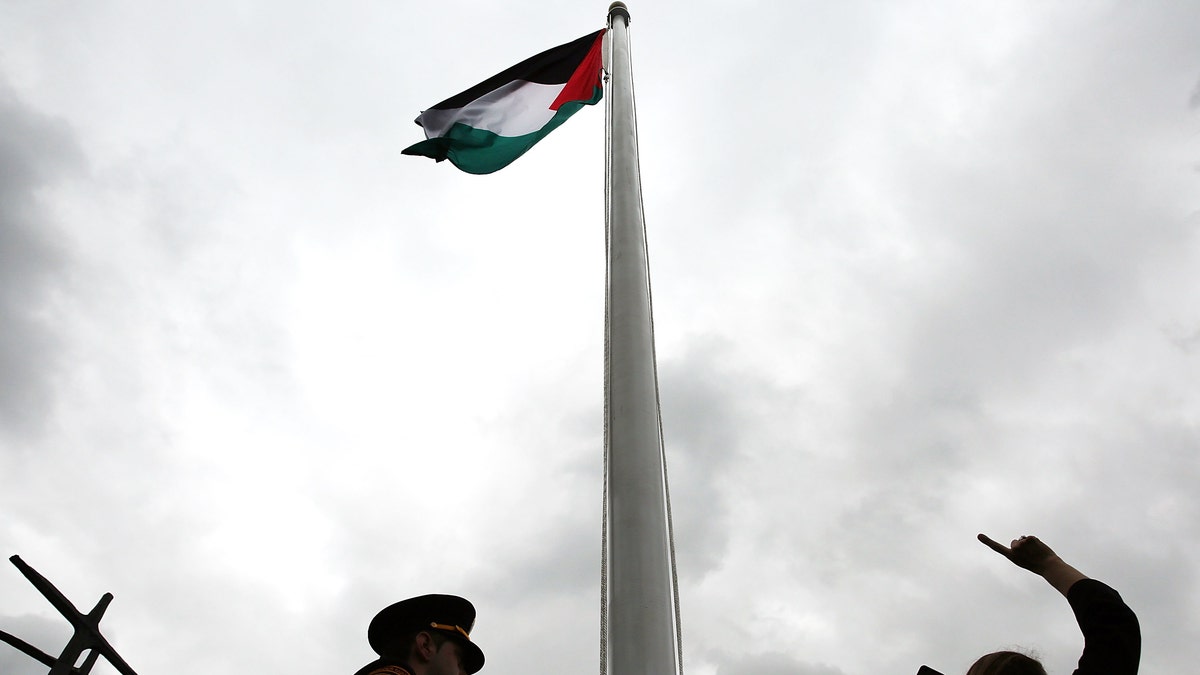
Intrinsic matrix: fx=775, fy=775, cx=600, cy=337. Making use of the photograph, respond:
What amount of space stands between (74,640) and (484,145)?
747 cm

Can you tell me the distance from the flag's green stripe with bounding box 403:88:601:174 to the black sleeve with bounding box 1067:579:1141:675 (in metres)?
9.17

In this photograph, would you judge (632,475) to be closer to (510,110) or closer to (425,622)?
(425,622)

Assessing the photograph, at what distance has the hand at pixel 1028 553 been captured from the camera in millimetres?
3156

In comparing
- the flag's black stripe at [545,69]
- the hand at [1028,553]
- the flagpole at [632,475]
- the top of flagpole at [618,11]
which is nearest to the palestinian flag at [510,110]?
the flag's black stripe at [545,69]

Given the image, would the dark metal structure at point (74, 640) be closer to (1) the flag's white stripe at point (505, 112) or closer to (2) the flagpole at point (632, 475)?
(2) the flagpole at point (632, 475)

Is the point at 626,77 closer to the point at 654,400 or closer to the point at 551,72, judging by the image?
the point at 551,72

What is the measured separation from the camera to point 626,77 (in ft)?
28.0

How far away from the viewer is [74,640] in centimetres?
770

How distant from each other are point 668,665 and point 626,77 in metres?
6.52

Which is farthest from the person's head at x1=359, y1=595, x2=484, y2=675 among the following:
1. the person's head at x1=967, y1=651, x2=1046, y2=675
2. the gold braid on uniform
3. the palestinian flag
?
the palestinian flag

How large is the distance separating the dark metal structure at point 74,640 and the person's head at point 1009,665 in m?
8.11

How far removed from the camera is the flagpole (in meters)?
3.93

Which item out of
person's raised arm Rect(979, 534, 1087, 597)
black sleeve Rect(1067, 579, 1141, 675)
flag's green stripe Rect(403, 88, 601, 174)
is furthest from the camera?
flag's green stripe Rect(403, 88, 601, 174)

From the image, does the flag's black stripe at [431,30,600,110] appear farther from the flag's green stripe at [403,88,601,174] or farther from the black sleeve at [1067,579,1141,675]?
the black sleeve at [1067,579,1141,675]
